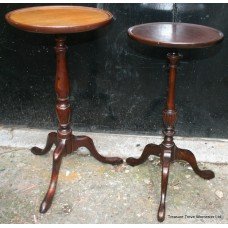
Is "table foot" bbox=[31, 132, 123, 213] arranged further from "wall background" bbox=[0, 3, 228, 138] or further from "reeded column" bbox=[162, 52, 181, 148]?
"reeded column" bbox=[162, 52, 181, 148]

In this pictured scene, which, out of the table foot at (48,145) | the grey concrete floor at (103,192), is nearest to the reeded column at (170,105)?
the grey concrete floor at (103,192)

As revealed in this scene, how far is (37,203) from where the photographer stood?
2459 mm

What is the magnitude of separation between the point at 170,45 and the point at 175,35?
262 mm

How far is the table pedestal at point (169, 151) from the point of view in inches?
91.8

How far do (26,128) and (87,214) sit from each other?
3.64 ft

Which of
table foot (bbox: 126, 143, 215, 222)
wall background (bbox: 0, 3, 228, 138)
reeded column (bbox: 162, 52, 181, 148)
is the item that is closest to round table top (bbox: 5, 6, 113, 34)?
wall background (bbox: 0, 3, 228, 138)

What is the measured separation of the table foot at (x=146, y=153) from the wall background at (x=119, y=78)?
0.36 m

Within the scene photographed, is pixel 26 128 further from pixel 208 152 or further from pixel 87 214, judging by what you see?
pixel 208 152

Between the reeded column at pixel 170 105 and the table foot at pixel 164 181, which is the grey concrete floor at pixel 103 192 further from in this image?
the reeded column at pixel 170 105

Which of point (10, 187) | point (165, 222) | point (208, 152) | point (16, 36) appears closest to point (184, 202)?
point (165, 222)

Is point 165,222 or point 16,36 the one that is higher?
point 16,36

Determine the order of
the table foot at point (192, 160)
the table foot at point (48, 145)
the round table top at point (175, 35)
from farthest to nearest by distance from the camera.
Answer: the table foot at point (48, 145), the table foot at point (192, 160), the round table top at point (175, 35)

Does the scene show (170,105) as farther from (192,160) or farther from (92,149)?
(92,149)

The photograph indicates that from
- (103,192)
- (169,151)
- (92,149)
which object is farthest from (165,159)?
(92,149)
